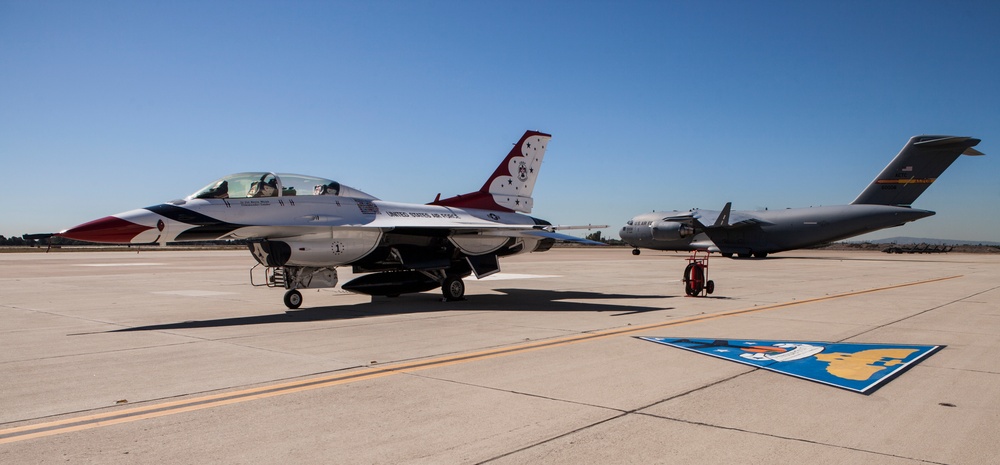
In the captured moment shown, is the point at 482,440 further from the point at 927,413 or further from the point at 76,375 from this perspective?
the point at 76,375

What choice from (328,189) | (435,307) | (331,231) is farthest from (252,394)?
(328,189)

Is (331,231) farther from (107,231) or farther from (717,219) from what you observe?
(717,219)

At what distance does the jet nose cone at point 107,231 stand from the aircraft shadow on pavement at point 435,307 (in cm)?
152

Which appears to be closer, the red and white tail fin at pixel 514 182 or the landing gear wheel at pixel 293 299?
the landing gear wheel at pixel 293 299

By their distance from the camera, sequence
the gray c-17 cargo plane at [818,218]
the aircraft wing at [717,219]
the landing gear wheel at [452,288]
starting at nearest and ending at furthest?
1. the landing gear wheel at [452,288]
2. the gray c-17 cargo plane at [818,218]
3. the aircraft wing at [717,219]

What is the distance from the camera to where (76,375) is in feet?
21.7

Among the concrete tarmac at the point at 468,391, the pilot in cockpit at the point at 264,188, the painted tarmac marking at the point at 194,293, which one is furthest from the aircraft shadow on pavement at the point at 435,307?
Result: the painted tarmac marking at the point at 194,293

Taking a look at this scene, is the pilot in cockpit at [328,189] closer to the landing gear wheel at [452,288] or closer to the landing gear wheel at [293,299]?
the landing gear wheel at [293,299]

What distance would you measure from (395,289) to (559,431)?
35.0 feet

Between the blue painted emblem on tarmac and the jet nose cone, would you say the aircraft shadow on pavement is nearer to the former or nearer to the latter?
the jet nose cone

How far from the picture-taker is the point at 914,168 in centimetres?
3931

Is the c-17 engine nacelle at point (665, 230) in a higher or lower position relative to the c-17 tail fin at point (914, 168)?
lower

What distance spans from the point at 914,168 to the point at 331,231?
38.6 meters

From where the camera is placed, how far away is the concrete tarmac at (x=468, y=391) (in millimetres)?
4266
